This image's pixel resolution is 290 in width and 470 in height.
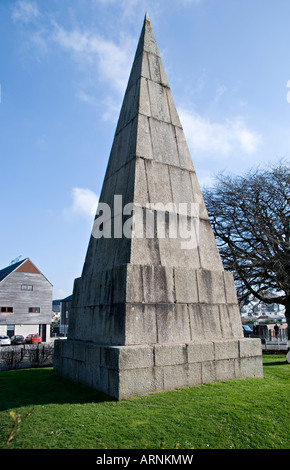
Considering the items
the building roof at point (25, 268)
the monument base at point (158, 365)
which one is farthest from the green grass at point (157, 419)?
the building roof at point (25, 268)

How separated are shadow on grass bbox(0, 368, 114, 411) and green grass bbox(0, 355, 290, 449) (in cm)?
2

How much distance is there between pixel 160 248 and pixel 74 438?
378 cm

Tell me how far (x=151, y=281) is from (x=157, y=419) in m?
2.45

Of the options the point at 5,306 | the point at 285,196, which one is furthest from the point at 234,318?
the point at 5,306

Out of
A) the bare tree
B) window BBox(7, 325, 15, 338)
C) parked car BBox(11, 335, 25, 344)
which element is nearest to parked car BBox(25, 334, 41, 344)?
parked car BBox(11, 335, 25, 344)

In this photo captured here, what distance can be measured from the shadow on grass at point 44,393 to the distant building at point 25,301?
39701 millimetres

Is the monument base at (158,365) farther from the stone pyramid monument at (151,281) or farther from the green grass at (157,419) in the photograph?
the green grass at (157,419)

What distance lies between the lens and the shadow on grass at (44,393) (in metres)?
5.20

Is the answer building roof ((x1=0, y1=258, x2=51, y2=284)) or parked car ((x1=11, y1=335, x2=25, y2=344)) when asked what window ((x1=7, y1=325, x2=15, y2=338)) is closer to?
parked car ((x1=11, y1=335, x2=25, y2=344))

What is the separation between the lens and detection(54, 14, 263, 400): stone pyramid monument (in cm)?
561

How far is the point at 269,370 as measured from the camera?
811 cm

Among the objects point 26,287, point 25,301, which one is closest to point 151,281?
point 25,301

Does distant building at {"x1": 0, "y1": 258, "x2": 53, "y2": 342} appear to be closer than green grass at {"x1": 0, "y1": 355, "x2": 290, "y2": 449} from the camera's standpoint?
No

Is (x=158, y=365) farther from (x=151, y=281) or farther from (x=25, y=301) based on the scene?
(x=25, y=301)
